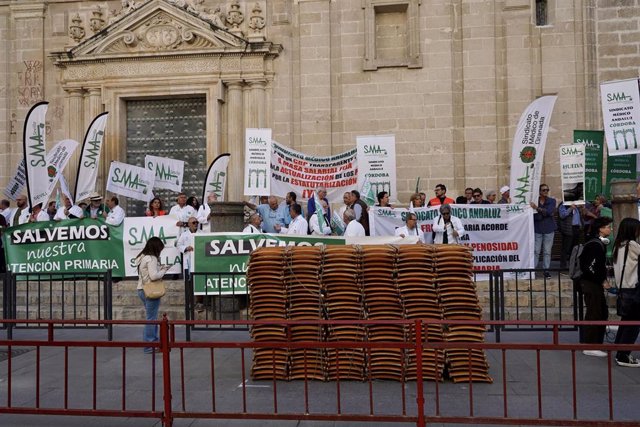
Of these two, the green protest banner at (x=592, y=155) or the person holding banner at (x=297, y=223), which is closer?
the person holding banner at (x=297, y=223)

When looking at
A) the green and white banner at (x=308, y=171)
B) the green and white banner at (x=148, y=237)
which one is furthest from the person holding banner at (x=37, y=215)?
the green and white banner at (x=308, y=171)

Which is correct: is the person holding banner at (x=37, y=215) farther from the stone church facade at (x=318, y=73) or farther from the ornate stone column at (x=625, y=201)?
the ornate stone column at (x=625, y=201)

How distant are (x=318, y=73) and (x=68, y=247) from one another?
7621 millimetres

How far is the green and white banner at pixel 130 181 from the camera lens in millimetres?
14570

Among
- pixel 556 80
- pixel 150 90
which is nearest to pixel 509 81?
pixel 556 80

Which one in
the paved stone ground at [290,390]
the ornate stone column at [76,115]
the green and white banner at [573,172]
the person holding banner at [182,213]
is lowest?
the paved stone ground at [290,390]

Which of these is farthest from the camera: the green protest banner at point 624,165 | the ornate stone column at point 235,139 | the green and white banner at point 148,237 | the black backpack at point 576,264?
the ornate stone column at point 235,139

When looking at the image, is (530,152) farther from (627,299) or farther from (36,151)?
(36,151)

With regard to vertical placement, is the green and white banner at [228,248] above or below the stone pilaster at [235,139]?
below

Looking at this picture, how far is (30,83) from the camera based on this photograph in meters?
17.8

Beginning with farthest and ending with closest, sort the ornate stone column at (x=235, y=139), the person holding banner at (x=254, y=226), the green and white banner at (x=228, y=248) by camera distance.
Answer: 1. the ornate stone column at (x=235, y=139)
2. the person holding banner at (x=254, y=226)
3. the green and white banner at (x=228, y=248)

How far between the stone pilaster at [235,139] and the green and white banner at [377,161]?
4.16 metres

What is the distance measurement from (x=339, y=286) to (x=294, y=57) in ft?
34.9

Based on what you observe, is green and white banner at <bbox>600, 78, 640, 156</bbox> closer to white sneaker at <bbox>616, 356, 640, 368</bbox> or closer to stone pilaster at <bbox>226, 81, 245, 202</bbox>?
white sneaker at <bbox>616, 356, 640, 368</bbox>
